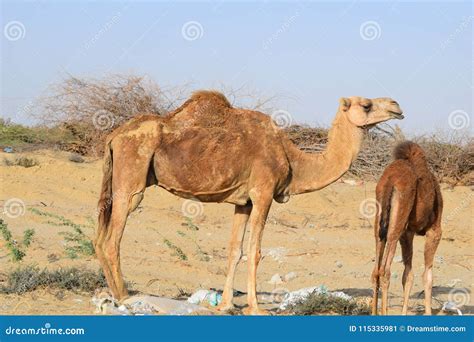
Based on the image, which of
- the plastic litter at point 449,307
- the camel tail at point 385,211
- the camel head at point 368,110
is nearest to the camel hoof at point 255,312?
the camel tail at point 385,211

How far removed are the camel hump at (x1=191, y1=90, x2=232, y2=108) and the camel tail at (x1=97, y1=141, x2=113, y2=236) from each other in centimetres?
127

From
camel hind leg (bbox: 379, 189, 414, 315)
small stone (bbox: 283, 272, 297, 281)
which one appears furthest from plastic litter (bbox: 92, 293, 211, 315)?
small stone (bbox: 283, 272, 297, 281)

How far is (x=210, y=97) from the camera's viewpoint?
11188 mm

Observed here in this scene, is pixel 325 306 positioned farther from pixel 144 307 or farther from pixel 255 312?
pixel 144 307

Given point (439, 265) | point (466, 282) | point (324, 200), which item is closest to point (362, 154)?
point (324, 200)

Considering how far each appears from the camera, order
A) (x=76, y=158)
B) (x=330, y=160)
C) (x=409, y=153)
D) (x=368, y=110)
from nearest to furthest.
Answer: (x=409, y=153) < (x=368, y=110) < (x=330, y=160) < (x=76, y=158)

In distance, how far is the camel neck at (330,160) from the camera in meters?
11.4

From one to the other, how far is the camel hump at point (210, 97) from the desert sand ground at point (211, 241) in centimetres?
259

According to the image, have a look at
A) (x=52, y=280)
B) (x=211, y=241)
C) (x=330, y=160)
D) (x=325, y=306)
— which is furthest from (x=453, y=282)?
(x=52, y=280)

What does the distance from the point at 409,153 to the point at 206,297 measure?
3101 millimetres

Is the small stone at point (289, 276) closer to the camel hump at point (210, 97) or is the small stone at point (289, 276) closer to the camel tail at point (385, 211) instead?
the camel hump at point (210, 97)

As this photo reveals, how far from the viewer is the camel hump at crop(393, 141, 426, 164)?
430 inches

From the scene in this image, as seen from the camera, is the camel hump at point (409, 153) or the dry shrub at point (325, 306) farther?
the camel hump at point (409, 153)

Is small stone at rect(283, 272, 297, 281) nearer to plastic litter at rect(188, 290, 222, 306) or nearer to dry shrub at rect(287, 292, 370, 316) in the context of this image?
plastic litter at rect(188, 290, 222, 306)
